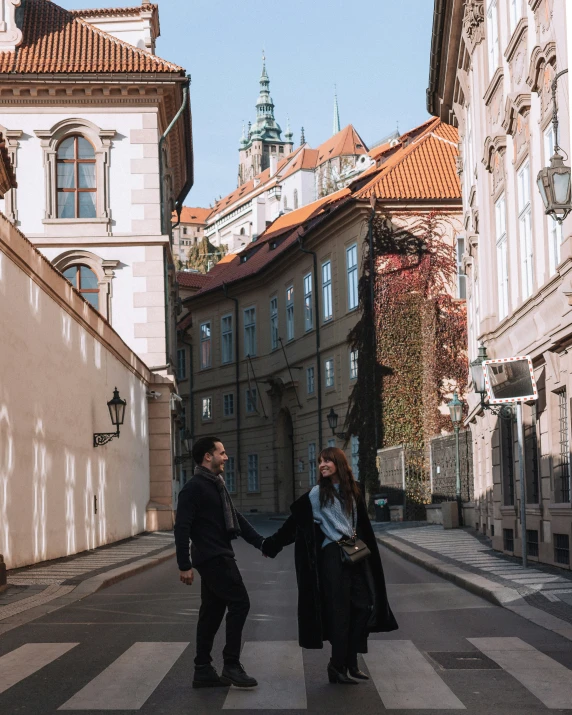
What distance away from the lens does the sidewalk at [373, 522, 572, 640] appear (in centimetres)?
1148

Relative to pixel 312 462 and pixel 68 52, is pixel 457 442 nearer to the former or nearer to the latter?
pixel 68 52

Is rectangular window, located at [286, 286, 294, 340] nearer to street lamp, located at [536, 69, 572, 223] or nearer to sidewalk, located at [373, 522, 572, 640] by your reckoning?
sidewalk, located at [373, 522, 572, 640]

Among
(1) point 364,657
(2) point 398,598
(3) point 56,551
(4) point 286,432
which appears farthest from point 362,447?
(1) point 364,657

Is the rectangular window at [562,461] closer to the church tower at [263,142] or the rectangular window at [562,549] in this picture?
the rectangular window at [562,549]

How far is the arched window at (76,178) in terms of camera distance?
3281 centimetres

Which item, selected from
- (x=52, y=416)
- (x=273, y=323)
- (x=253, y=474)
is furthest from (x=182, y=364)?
(x=52, y=416)

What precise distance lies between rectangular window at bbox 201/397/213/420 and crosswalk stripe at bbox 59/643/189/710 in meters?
49.1

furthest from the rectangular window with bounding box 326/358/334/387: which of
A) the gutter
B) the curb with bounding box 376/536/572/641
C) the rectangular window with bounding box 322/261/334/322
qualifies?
the curb with bounding box 376/536/572/641

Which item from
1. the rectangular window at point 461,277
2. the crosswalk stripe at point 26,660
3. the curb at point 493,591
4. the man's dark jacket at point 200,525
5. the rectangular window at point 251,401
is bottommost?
the curb at point 493,591

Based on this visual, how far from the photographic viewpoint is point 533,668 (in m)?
8.12

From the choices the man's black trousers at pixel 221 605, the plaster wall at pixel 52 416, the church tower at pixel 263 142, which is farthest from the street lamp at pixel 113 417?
the church tower at pixel 263 142

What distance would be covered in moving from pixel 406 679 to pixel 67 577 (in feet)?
28.2

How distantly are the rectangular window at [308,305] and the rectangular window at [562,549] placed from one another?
102 feet

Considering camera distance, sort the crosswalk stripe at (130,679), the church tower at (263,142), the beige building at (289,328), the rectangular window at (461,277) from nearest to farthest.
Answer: the crosswalk stripe at (130,679)
the rectangular window at (461,277)
the beige building at (289,328)
the church tower at (263,142)
